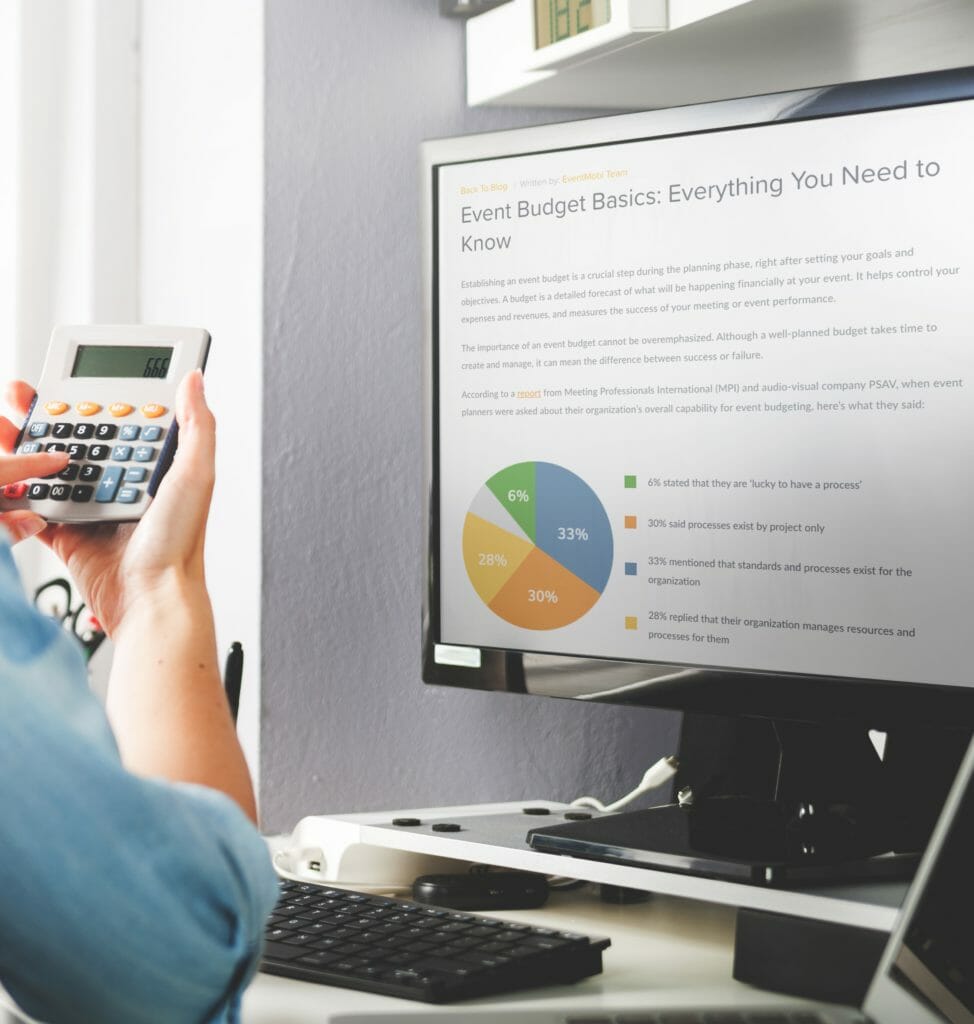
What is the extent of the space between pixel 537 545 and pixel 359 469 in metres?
0.25

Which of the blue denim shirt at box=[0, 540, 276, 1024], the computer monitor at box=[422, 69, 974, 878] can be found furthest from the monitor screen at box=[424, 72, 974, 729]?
the blue denim shirt at box=[0, 540, 276, 1024]

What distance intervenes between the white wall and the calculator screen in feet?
0.69

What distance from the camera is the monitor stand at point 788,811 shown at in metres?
0.82

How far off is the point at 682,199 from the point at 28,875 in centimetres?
65

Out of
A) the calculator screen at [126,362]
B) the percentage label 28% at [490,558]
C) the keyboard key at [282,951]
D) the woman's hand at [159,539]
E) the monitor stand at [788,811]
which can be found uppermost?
the calculator screen at [126,362]

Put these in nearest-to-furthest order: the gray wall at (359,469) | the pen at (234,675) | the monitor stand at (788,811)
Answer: the monitor stand at (788,811) < the pen at (234,675) < the gray wall at (359,469)

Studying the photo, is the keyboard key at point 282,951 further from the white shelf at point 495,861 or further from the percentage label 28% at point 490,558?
the percentage label 28% at point 490,558

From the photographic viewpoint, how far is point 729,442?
0.93 metres

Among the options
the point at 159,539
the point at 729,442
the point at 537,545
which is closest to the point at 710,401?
the point at 729,442

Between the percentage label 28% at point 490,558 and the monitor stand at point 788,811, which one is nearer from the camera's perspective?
the monitor stand at point 788,811

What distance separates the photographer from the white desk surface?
700 millimetres

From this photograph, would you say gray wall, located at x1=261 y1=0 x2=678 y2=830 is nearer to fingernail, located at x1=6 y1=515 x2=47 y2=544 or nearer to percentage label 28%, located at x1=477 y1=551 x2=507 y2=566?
Result: percentage label 28%, located at x1=477 y1=551 x2=507 y2=566

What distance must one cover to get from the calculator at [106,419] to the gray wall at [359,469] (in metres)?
0.21

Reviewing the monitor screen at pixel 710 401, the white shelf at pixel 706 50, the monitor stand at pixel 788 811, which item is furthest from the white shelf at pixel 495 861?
the white shelf at pixel 706 50
